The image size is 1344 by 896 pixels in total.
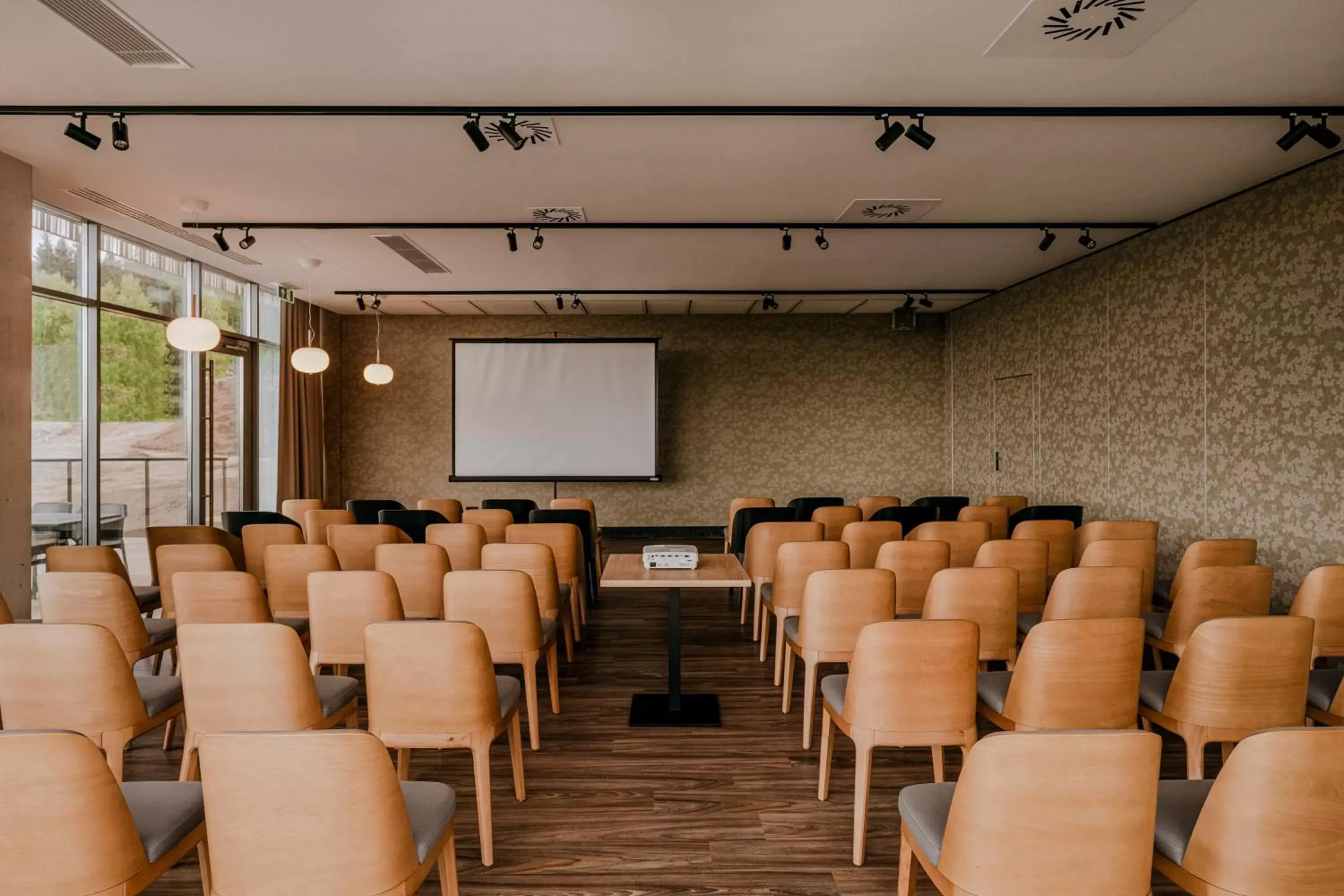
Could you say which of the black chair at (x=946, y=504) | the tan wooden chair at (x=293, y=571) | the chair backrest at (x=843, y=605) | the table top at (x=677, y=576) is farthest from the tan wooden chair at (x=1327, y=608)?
the tan wooden chair at (x=293, y=571)

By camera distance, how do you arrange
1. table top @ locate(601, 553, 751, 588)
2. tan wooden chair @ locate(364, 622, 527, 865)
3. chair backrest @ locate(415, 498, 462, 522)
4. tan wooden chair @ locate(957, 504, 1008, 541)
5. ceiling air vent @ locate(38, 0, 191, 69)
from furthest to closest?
chair backrest @ locate(415, 498, 462, 522)
tan wooden chair @ locate(957, 504, 1008, 541)
table top @ locate(601, 553, 751, 588)
ceiling air vent @ locate(38, 0, 191, 69)
tan wooden chair @ locate(364, 622, 527, 865)

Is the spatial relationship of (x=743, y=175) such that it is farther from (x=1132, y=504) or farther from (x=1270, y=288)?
(x=1132, y=504)

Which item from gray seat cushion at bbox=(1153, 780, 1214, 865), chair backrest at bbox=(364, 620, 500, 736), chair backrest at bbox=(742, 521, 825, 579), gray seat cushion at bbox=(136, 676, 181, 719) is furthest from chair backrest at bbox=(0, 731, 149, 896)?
chair backrest at bbox=(742, 521, 825, 579)

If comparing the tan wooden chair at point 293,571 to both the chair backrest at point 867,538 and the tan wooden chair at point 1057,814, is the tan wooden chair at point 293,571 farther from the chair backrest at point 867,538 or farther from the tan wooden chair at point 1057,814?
the tan wooden chair at point 1057,814

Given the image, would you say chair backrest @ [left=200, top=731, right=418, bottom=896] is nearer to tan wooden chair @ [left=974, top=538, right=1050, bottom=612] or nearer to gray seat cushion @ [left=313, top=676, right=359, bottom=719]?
gray seat cushion @ [left=313, top=676, right=359, bottom=719]

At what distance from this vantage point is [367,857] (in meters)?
→ 1.64

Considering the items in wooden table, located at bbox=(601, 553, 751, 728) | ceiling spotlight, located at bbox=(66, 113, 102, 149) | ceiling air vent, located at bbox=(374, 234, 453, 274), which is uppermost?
ceiling air vent, located at bbox=(374, 234, 453, 274)

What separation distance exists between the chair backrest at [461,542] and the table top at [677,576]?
1.02m

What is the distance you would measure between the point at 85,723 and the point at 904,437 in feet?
33.0

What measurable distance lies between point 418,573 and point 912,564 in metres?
2.78

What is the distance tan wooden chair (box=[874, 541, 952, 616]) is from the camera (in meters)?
4.09

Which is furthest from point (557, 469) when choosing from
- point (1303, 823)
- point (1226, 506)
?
point (1303, 823)

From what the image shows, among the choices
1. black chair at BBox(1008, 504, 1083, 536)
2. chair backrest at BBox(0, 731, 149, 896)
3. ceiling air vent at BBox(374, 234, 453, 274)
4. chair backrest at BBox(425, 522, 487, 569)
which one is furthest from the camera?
ceiling air vent at BBox(374, 234, 453, 274)

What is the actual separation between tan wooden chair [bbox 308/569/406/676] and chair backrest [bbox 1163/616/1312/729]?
3114 millimetres
